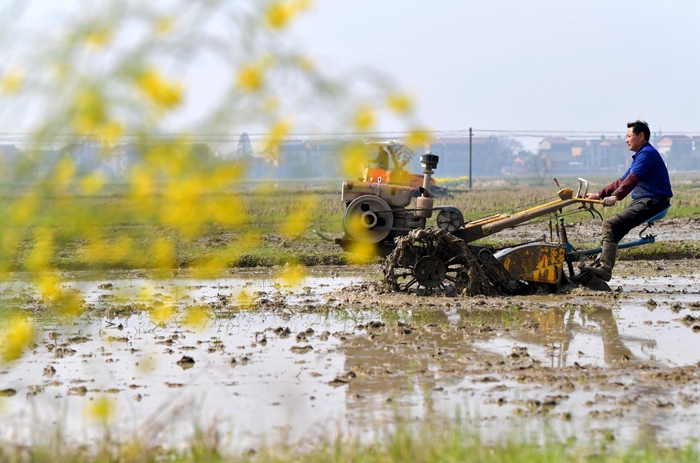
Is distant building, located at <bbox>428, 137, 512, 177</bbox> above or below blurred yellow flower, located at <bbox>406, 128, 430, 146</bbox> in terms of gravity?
above

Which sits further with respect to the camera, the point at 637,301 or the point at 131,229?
the point at 637,301

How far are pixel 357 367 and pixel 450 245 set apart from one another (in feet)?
13.6

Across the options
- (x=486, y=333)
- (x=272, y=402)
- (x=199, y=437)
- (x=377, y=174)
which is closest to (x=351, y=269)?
(x=377, y=174)

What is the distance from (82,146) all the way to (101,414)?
1.36 metres

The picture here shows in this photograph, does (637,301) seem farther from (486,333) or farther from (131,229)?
(131,229)

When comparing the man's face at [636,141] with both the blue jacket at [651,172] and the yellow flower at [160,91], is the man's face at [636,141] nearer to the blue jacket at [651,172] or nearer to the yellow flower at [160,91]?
the blue jacket at [651,172]

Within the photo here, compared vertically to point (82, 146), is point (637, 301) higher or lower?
lower

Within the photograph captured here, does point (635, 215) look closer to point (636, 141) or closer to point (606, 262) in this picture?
point (606, 262)

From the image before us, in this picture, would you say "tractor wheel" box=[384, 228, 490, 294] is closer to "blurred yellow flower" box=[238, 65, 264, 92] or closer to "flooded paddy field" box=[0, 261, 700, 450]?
"flooded paddy field" box=[0, 261, 700, 450]

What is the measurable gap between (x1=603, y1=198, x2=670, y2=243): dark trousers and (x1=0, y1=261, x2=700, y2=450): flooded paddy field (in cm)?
85

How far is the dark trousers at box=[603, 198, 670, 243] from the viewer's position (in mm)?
10688

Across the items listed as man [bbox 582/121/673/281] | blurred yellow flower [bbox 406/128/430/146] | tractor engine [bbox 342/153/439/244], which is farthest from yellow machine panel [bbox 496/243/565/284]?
blurred yellow flower [bbox 406/128/430/146]

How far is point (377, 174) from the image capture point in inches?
466

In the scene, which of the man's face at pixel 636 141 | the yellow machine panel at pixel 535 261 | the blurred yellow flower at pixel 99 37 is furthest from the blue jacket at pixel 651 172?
the blurred yellow flower at pixel 99 37
